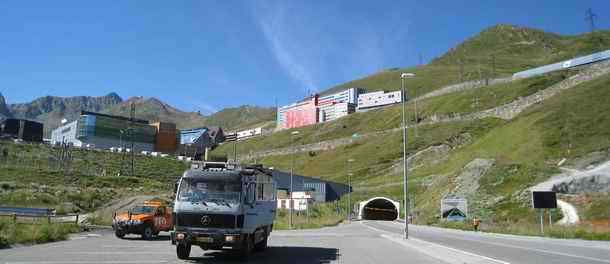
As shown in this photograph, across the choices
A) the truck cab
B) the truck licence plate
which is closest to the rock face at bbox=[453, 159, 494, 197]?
the truck cab

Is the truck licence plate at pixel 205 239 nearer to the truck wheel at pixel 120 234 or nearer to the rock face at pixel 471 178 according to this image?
the truck wheel at pixel 120 234

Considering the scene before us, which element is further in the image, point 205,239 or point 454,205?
point 454,205

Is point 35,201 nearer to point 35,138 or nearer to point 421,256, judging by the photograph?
point 421,256

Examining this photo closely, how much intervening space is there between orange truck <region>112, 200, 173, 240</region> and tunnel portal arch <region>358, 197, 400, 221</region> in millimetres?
56138

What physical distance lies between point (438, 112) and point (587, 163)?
8307cm

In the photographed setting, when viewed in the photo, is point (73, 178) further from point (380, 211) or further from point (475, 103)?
point (475, 103)

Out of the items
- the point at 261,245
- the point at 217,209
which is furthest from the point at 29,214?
the point at 217,209

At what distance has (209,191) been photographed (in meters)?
17.3

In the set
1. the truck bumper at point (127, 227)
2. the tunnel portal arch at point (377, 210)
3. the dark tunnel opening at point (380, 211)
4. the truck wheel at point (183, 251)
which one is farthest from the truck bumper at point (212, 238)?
the dark tunnel opening at point (380, 211)

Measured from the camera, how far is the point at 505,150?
278 ft

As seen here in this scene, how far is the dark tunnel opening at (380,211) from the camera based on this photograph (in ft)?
285

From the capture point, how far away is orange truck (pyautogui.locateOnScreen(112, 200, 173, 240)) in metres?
26.3

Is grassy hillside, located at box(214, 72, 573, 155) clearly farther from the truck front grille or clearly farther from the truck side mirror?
the truck front grille

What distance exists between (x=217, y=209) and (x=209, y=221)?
455mm
